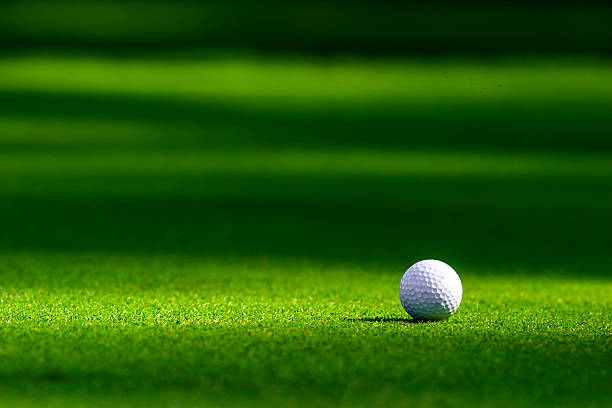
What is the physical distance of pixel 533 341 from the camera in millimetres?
4055

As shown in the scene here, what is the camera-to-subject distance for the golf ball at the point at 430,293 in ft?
15.2

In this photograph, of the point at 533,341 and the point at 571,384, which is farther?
the point at 533,341

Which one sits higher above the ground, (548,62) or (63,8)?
(63,8)

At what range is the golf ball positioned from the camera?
4.63 meters

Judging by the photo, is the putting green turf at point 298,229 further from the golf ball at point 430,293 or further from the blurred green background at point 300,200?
the golf ball at point 430,293

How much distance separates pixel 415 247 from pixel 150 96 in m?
11.7

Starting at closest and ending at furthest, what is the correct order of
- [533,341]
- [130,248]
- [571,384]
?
[571,384], [533,341], [130,248]

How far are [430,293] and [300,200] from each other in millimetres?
7118

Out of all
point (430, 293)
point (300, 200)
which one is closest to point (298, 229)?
point (300, 200)

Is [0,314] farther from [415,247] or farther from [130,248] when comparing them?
[415,247]

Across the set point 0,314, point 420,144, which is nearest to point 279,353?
point 0,314

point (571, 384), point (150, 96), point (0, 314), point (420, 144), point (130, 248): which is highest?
point (150, 96)

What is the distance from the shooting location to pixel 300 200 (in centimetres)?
1165

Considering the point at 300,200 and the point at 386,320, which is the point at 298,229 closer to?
the point at 300,200
